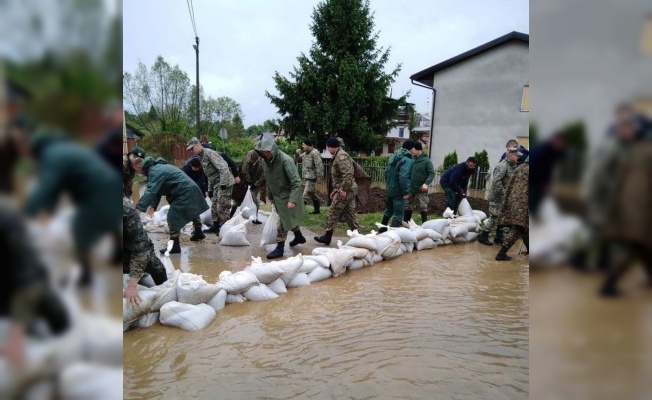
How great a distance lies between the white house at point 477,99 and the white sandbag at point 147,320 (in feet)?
48.7

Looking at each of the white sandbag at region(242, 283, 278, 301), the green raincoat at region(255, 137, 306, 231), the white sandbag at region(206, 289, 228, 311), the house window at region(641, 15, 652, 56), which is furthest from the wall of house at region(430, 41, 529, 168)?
the house window at region(641, 15, 652, 56)

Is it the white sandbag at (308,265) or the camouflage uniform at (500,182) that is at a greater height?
the camouflage uniform at (500,182)

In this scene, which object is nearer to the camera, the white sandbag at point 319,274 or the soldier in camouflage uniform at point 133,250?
the soldier in camouflage uniform at point 133,250

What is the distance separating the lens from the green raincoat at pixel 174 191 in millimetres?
5113

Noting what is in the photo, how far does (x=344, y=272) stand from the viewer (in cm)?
511

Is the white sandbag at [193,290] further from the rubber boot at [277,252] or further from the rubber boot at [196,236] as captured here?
the rubber boot at [196,236]

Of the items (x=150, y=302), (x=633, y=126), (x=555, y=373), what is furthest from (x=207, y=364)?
(x=633, y=126)

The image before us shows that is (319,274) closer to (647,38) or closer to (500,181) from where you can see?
(500,181)

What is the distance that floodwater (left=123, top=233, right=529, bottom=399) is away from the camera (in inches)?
104

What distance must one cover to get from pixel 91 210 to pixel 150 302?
299cm

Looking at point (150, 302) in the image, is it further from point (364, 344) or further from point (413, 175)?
point (413, 175)

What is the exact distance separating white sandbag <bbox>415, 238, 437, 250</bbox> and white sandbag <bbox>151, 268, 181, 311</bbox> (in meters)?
3.72

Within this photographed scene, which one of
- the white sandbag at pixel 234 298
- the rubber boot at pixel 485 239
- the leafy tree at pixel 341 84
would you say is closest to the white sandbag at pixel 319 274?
the white sandbag at pixel 234 298

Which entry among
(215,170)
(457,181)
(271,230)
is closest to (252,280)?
(271,230)
